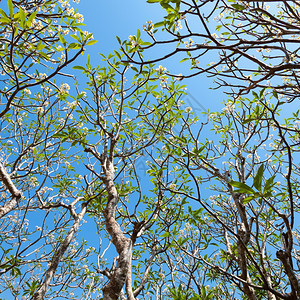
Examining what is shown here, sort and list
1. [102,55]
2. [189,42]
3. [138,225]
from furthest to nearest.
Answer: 1. [102,55]
2. [189,42]
3. [138,225]

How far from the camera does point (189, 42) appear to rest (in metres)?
2.42

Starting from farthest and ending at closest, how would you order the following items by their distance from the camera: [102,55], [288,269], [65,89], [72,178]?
[72,178]
[65,89]
[102,55]
[288,269]

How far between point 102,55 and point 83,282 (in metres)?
4.59

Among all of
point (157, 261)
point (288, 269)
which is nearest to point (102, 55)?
point (288, 269)

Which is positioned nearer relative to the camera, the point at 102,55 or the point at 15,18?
the point at 15,18

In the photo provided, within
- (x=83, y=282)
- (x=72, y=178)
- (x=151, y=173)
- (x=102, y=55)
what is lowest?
(x=83, y=282)

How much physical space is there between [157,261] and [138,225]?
2935mm

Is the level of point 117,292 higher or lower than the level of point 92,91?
lower

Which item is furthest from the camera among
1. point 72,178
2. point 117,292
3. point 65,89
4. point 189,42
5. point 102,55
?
point 72,178

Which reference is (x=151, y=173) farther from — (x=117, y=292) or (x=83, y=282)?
(x=83, y=282)

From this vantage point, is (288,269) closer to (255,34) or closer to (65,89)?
(255,34)

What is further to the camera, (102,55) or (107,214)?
(102,55)

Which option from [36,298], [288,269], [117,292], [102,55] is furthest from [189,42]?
[36,298]

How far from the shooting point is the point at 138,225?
1959 millimetres
